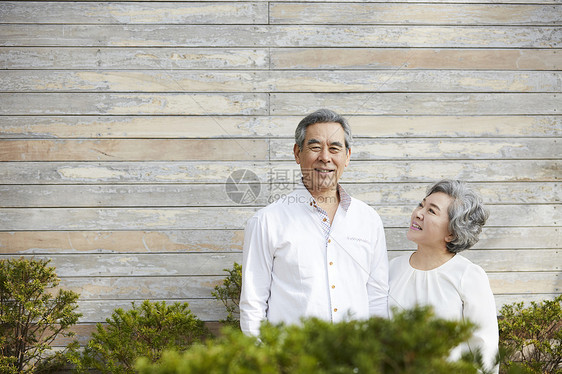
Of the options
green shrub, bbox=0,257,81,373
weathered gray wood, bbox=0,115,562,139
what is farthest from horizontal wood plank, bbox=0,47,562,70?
green shrub, bbox=0,257,81,373

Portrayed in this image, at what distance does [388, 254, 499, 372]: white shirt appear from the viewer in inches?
75.4

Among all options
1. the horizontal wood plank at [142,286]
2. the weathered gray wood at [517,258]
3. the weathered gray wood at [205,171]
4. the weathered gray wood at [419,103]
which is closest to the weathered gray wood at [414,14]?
the weathered gray wood at [419,103]

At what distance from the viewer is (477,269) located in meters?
2.00

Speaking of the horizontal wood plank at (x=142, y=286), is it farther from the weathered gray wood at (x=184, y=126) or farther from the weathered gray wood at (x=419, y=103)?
the weathered gray wood at (x=419, y=103)

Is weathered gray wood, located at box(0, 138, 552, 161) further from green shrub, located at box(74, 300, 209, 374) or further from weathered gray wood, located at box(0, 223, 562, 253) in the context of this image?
green shrub, located at box(74, 300, 209, 374)

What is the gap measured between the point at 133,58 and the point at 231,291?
1.57 m

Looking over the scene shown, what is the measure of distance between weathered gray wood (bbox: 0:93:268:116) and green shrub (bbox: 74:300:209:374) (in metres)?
1.19

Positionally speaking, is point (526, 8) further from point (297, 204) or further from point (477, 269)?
point (297, 204)

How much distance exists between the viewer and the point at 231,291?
278 cm

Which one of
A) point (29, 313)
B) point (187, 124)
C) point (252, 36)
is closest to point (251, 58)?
point (252, 36)

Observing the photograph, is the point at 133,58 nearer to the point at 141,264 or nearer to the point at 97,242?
the point at 97,242

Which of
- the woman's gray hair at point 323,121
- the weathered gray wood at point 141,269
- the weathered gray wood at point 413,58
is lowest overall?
the weathered gray wood at point 141,269

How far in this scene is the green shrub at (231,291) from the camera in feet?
8.98

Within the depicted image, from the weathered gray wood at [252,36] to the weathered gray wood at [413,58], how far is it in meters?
0.04
